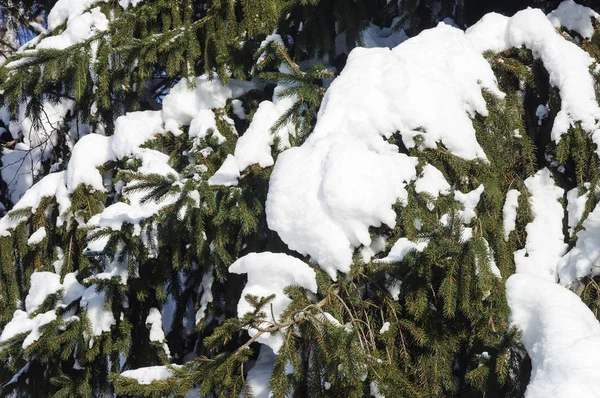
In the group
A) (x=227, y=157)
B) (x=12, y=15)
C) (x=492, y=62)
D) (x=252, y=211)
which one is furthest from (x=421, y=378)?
(x=12, y=15)

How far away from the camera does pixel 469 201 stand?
7.80 feet

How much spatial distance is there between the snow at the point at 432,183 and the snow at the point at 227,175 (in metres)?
0.88

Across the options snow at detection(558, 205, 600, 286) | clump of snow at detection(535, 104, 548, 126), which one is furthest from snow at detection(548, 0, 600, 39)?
snow at detection(558, 205, 600, 286)

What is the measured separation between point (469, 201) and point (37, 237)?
8.25 feet

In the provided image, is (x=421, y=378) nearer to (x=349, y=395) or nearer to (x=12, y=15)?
(x=349, y=395)

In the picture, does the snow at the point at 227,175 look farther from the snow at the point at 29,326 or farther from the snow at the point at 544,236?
the snow at the point at 544,236

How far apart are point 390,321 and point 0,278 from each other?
246cm

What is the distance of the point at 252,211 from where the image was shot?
258 cm

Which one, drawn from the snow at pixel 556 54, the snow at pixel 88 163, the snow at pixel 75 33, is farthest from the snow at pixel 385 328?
the snow at pixel 75 33

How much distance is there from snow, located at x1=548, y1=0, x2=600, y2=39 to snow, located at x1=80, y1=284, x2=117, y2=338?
2936mm

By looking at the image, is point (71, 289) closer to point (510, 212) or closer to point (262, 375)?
point (262, 375)

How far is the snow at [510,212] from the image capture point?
2609 millimetres

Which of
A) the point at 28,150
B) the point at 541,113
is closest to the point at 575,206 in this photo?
the point at 541,113

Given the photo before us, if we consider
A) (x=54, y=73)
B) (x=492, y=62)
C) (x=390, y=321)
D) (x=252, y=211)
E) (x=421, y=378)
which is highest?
(x=54, y=73)
